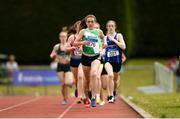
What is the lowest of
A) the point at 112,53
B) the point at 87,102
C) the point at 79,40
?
the point at 87,102

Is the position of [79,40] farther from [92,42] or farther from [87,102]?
[87,102]

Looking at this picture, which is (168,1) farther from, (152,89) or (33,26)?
(152,89)

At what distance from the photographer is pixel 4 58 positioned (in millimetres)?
44531

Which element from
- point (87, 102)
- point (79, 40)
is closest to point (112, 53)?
point (87, 102)

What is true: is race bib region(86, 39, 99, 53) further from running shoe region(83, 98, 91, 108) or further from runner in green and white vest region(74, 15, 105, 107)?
running shoe region(83, 98, 91, 108)

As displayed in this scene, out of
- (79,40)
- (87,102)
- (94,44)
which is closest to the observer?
(94,44)

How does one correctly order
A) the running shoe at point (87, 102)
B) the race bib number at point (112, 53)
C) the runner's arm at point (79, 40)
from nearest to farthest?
the runner's arm at point (79, 40) → the running shoe at point (87, 102) → the race bib number at point (112, 53)

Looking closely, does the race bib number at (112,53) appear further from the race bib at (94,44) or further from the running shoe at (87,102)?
the race bib at (94,44)

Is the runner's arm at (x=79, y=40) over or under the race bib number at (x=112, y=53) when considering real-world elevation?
over

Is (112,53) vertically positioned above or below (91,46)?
below

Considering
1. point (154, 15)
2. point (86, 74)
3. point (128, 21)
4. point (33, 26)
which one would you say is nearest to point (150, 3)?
point (154, 15)

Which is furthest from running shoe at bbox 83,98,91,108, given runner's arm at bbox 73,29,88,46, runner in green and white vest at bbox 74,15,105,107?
runner's arm at bbox 73,29,88,46

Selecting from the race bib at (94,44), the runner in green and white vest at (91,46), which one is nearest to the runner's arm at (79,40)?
the runner in green and white vest at (91,46)

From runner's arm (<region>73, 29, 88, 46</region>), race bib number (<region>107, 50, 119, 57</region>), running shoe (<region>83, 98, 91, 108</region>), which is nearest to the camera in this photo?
runner's arm (<region>73, 29, 88, 46</region>)
